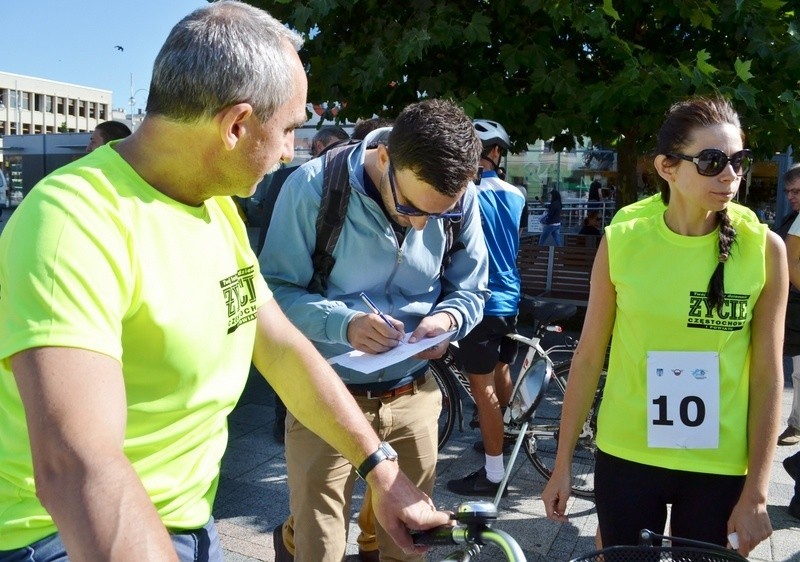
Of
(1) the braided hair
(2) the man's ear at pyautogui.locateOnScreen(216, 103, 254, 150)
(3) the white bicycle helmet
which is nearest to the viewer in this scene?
(2) the man's ear at pyautogui.locateOnScreen(216, 103, 254, 150)

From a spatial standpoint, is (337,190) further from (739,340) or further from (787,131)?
(787,131)

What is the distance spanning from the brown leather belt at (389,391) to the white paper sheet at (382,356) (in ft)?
0.53

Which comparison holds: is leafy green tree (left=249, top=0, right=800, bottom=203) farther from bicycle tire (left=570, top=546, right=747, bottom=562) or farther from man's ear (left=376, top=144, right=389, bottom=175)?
bicycle tire (left=570, top=546, right=747, bottom=562)

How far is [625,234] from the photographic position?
2.29 meters

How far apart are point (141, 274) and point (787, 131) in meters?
6.12

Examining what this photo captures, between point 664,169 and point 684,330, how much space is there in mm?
487

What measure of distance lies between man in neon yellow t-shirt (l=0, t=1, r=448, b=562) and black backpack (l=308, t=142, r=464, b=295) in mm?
703

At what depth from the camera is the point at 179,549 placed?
4.84 feet

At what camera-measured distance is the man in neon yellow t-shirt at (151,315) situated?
0.97m

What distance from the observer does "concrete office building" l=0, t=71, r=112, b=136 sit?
9206 cm

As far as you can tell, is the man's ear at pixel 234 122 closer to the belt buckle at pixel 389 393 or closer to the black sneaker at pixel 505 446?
the belt buckle at pixel 389 393

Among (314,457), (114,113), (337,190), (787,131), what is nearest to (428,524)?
(314,457)

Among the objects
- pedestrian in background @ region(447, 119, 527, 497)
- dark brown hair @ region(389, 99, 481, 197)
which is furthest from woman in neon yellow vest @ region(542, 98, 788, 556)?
pedestrian in background @ region(447, 119, 527, 497)

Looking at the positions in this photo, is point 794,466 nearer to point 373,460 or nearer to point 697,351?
point 697,351
